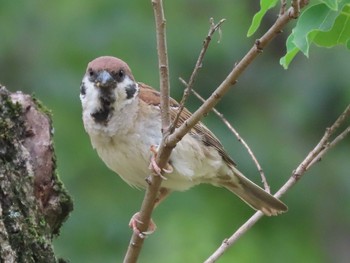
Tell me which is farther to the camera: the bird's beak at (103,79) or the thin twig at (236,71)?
the bird's beak at (103,79)

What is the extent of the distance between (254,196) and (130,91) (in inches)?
33.6

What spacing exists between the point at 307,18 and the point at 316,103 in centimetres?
531

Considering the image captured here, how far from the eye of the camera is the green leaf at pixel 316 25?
9.57 ft

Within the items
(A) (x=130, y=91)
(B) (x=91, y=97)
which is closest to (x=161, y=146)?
(B) (x=91, y=97)

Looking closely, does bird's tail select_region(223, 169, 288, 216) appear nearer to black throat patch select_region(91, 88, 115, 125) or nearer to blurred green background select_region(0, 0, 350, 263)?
black throat patch select_region(91, 88, 115, 125)

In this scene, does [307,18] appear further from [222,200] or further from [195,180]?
[222,200]

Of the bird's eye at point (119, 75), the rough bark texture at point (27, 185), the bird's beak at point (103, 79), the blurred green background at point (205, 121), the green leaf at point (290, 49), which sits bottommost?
the rough bark texture at point (27, 185)

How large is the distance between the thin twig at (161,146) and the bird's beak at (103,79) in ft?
2.24

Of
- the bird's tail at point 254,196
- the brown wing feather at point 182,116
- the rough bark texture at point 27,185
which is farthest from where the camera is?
the bird's tail at point 254,196

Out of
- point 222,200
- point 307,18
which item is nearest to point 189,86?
point 307,18

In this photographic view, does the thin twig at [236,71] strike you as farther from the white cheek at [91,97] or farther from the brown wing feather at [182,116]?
the brown wing feather at [182,116]

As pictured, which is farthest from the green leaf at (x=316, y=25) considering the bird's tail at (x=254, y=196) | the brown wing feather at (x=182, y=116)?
the bird's tail at (x=254, y=196)

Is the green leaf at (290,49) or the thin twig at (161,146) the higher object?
the green leaf at (290,49)

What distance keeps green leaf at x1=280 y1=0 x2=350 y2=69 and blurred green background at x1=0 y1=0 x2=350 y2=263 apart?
4192 millimetres
